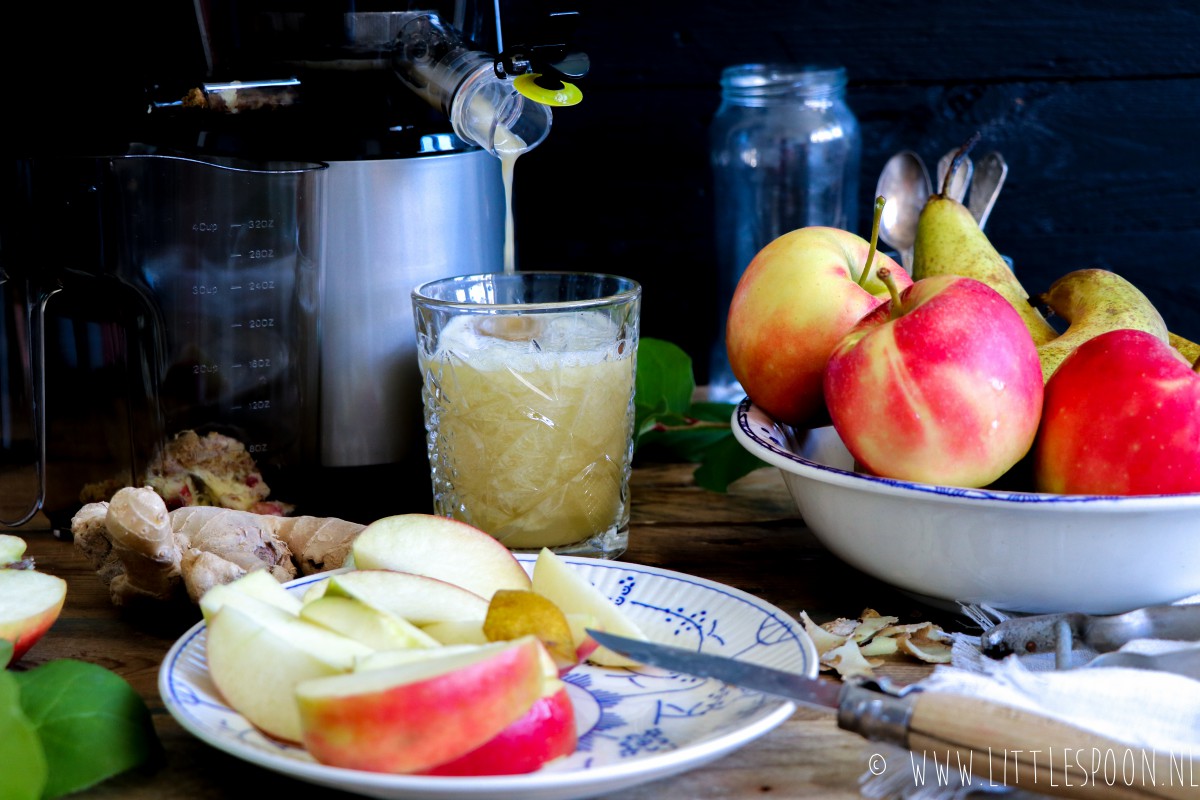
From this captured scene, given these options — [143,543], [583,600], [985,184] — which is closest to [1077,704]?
[583,600]

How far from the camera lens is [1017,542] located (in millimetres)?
516

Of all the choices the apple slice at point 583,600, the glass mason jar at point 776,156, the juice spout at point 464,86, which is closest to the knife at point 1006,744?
the apple slice at point 583,600

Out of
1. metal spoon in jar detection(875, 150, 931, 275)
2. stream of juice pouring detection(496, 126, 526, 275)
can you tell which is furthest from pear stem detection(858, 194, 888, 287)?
metal spoon in jar detection(875, 150, 931, 275)

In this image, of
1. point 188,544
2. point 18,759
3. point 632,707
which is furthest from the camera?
point 188,544

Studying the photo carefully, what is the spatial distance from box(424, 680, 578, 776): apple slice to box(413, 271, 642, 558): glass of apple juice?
252 mm

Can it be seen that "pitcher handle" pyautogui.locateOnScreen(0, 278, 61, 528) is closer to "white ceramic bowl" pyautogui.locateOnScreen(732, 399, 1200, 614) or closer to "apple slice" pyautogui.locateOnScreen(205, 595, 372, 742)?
"apple slice" pyautogui.locateOnScreen(205, 595, 372, 742)

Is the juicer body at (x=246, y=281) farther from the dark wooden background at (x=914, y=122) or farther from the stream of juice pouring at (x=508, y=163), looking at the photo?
the dark wooden background at (x=914, y=122)

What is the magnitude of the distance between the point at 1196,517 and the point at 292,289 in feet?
1.77

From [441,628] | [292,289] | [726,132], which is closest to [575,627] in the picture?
[441,628]

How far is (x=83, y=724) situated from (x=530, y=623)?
0.17 metres

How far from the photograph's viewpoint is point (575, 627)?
0.47 metres

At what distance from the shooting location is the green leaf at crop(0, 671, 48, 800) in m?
0.37

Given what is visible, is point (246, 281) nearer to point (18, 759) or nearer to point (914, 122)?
point (18, 759)

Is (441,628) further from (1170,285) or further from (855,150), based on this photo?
(1170,285)
